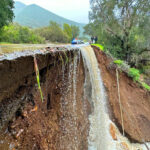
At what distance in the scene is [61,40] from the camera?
25203 millimetres

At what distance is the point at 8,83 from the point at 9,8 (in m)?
8.69

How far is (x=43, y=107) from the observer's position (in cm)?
241

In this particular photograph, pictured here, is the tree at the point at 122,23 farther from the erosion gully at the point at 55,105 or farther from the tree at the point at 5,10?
the tree at the point at 5,10

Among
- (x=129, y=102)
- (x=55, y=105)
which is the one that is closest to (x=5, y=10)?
(x=55, y=105)

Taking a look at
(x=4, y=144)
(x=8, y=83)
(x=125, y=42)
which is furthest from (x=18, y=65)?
(x=125, y=42)

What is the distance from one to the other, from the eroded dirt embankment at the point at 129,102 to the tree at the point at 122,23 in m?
4.27

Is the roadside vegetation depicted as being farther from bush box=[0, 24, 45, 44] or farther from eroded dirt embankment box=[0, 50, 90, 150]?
bush box=[0, 24, 45, 44]

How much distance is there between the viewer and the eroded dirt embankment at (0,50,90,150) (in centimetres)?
145

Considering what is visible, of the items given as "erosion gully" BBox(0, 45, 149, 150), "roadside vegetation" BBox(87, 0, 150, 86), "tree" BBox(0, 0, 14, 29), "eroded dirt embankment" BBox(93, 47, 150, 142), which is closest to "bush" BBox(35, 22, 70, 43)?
"roadside vegetation" BBox(87, 0, 150, 86)

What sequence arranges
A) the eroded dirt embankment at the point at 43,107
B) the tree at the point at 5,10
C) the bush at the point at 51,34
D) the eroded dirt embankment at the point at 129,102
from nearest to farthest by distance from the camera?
the eroded dirt embankment at the point at 43,107, the eroded dirt embankment at the point at 129,102, the tree at the point at 5,10, the bush at the point at 51,34

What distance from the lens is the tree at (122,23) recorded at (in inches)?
340

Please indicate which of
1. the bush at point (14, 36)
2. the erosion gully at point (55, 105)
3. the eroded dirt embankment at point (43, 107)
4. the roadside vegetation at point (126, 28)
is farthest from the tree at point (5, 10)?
the roadside vegetation at point (126, 28)

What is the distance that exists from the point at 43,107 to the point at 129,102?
14.8 feet

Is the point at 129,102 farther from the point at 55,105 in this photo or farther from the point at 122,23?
the point at 122,23
